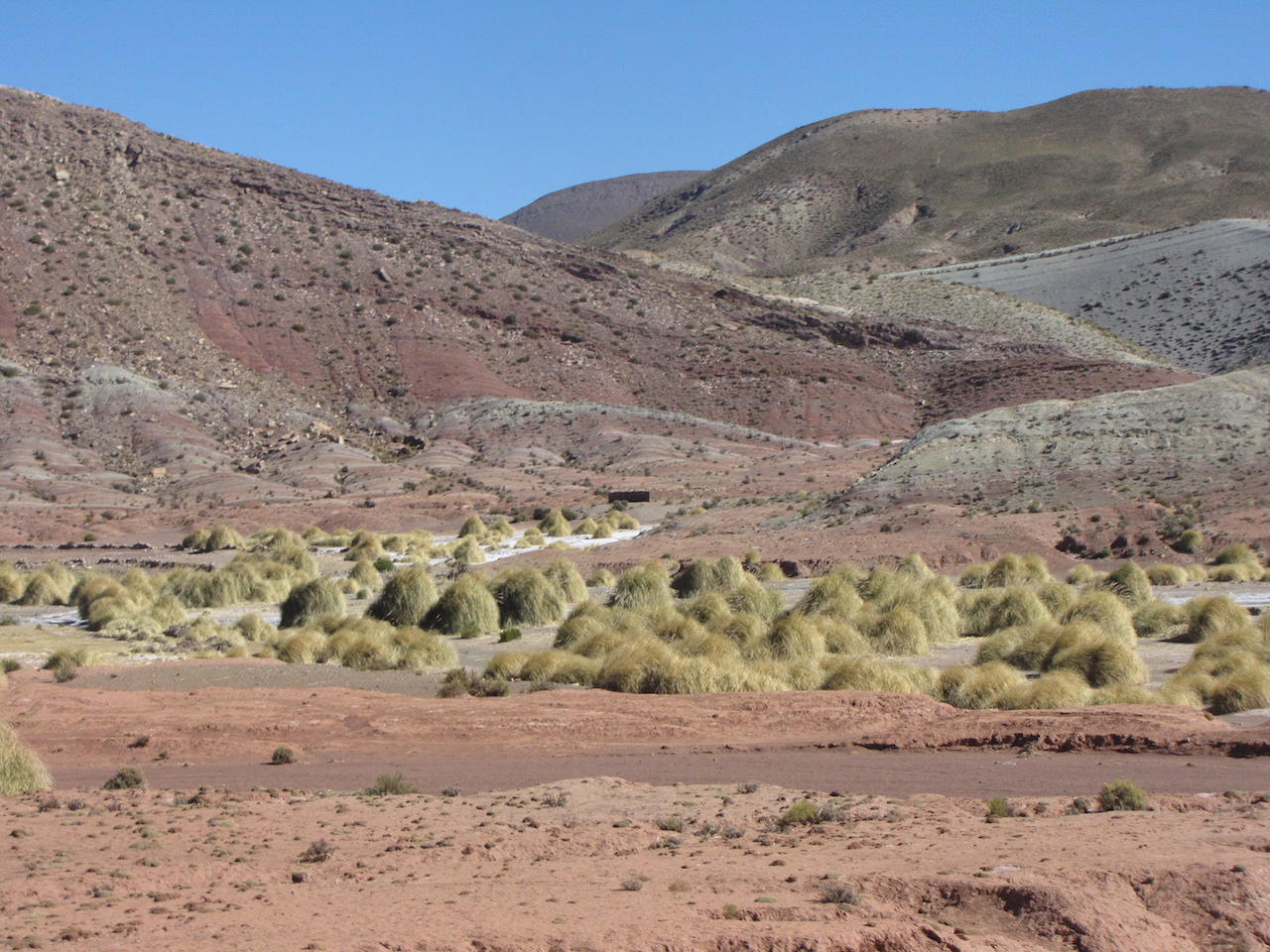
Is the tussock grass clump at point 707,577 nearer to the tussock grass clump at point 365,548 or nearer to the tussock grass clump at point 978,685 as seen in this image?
the tussock grass clump at point 365,548

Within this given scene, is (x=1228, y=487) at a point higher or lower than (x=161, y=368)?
lower

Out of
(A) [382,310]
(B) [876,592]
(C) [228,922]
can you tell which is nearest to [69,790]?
(C) [228,922]

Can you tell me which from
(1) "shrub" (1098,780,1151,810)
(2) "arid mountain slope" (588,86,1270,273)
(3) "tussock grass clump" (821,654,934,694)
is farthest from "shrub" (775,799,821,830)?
(2) "arid mountain slope" (588,86,1270,273)

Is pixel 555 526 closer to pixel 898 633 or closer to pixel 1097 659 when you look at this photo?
pixel 898 633

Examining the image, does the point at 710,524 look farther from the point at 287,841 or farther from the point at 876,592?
the point at 287,841

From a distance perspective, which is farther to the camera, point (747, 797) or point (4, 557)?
point (4, 557)

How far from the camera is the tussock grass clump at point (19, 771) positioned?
12.8 meters

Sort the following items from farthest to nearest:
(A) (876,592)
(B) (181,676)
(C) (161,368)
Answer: (C) (161,368) < (A) (876,592) < (B) (181,676)

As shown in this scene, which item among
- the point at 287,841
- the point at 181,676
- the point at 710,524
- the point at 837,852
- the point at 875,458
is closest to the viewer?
the point at 837,852

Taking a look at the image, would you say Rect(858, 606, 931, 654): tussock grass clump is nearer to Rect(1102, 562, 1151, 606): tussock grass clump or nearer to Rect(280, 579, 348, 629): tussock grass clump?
Rect(1102, 562, 1151, 606): tussock grass clump

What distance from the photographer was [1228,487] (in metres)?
40.9

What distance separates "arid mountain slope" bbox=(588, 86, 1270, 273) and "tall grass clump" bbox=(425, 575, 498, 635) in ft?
365

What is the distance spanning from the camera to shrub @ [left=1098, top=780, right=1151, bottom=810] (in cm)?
1098

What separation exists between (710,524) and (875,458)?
21.1m
